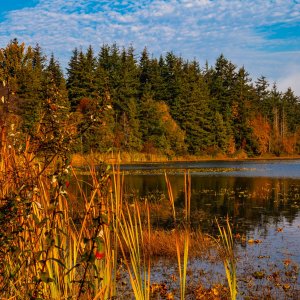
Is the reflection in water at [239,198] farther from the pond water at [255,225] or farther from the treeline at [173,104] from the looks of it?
the treeline at [173,104]

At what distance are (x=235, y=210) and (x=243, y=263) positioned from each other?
8.77 metres

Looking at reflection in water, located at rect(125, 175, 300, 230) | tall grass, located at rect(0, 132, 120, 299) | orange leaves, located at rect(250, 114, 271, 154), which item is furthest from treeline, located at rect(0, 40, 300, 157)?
tall grass, located at rect(0, 132, 120, 299)

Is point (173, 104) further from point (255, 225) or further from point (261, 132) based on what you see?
point (255, 225)

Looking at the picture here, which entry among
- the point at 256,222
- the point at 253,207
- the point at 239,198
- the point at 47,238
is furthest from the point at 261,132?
the point at 47,238

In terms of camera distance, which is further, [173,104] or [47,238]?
Answer: [173,104]

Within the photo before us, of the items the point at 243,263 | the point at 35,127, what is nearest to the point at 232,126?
the point at 243,263

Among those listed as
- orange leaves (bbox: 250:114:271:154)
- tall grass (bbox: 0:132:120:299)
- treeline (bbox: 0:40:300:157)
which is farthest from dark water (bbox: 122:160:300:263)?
orange leaves (bbox: 250:114:271:154)

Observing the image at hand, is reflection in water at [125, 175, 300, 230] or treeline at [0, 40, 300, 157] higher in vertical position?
treeline at [0, 40, 300, 157]

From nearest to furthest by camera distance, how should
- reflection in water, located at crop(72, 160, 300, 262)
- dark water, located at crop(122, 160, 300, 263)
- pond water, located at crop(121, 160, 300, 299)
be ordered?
pond water, located at crop(121, 160, 300, 299)
dark water, located at crop(122, 160, 300, 263)
reflection in water, located at crop(72, 160, 300, 262)

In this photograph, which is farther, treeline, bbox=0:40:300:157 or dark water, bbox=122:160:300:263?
treeline, bbox=0:40:300:157

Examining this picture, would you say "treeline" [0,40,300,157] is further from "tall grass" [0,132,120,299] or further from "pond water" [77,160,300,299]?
"tall grass" [0,132,120,299]

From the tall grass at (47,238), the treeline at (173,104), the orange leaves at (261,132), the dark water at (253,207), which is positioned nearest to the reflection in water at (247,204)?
the dark water at (253,207)

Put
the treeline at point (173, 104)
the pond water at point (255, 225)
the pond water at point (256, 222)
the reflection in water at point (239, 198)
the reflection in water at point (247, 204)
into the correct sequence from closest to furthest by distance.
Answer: the pond water at point (255, 225)
the pond water at point (256, 222)
the reflection in water at point (247, 204)
the reflection in water at point (239, 198)
the treeline at point (173, 104)

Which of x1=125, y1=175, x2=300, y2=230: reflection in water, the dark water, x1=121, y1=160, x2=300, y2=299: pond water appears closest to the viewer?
x1=121, y1=160, x2=300, y2=299: pond water
